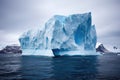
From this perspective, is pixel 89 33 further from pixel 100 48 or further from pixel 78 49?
pixel 100 48

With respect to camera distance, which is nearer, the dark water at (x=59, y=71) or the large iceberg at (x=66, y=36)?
the dark water at (x=59, y=71)

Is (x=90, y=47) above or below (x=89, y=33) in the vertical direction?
below

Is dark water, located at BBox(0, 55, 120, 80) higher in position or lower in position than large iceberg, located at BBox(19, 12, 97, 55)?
lower

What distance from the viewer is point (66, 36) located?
42.8 meters

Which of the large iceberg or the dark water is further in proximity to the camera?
the large iceberg

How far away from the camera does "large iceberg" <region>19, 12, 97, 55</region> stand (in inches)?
1657

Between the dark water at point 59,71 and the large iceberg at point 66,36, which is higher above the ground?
the large iceberg at point 66,36

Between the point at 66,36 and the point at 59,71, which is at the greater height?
the point at 66,36

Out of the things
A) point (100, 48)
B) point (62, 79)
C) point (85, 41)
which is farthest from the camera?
point (100, 48)

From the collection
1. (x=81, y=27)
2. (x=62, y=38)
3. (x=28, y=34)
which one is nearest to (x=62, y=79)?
(x=62, y=38)

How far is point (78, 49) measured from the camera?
143 ft

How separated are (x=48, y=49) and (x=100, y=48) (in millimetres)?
76883

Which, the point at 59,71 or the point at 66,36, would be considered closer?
the point at 59,71

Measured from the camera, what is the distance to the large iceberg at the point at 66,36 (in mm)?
42094
